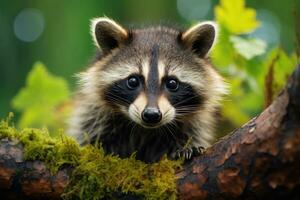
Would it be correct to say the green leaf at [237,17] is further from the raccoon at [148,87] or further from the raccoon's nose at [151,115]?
the raccoon's nose at [151,115]

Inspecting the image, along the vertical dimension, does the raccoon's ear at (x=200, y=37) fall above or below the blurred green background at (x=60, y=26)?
above

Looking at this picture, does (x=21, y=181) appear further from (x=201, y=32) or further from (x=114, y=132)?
(x=201, y=32)

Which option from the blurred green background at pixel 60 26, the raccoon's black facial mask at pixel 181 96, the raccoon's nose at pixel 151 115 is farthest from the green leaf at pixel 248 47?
the blurred green background at pixel 60 26

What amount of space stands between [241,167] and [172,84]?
1.78 meters

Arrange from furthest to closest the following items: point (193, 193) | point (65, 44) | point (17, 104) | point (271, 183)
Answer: point (65, 44) < point (17, 104) < point (193, 193) < point (271, 183)

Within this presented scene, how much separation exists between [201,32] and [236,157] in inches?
88.8

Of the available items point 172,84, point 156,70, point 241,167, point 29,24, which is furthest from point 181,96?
point 29,24

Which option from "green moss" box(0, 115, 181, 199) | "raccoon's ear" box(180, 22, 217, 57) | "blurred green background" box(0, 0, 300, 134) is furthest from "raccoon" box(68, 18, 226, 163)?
"blurred green background" box(0, 0, 300, 134)

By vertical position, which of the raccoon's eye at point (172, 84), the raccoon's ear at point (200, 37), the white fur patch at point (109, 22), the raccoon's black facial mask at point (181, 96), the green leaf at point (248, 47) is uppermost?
the white fur patch at point (109, 22)

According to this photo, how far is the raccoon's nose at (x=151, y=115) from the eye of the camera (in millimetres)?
5582

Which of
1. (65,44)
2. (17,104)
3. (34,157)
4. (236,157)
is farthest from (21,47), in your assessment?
(236,157)

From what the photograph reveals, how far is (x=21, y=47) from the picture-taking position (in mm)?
13875

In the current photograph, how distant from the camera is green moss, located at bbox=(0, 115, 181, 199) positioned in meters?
5.02

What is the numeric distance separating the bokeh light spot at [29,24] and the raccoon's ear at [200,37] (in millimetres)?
7564
